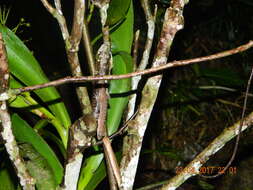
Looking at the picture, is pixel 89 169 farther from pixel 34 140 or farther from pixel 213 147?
pixel 213 147

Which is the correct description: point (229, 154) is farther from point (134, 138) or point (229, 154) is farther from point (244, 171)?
point (134, 138)

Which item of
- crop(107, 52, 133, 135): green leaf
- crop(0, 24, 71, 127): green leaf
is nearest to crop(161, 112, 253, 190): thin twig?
crop(107, 52, 133, 135): green leaf

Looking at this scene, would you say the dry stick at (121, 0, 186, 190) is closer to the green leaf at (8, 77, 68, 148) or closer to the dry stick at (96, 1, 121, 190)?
the dry stick at (96, 1, 121, 190)

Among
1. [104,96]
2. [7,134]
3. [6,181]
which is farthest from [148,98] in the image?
[6,181]

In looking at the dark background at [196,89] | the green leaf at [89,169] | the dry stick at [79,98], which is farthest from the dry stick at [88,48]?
the dark background at [196,89]

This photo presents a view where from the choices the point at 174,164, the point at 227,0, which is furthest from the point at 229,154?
the point at 227,0

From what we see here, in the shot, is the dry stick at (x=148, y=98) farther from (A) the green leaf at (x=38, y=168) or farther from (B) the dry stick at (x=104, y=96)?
(A) the green leaf at (x=38, y=168)

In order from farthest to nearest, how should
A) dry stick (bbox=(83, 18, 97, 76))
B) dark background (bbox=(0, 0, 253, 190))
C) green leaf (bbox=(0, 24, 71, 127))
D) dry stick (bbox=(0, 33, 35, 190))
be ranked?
dark background (bbox=(0, 0, 253, 190))
green leaf (bbox=(0, 24, 71, 127))
dry stick (bbox=(83, 18, 97, 76))
dry stick (bbox=(0, 33, 35, 190))
